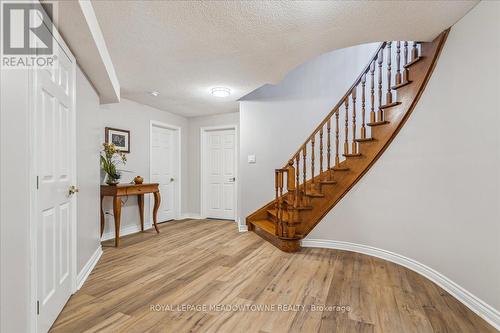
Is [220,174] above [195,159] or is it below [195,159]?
below

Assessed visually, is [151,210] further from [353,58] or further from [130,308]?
[353,58]

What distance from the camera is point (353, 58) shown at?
372 cm

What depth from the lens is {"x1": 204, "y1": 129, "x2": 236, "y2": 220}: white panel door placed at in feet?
16.5

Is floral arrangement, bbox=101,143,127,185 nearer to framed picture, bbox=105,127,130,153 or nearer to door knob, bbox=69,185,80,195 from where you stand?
framed picture, bbox=105,127,130,153

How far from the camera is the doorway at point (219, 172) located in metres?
5.01

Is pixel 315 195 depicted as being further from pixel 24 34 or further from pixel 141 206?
pixel 24 34

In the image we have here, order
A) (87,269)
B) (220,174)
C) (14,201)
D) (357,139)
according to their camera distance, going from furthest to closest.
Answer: (220,174) → (357,139) → (87,269) → (14,201)

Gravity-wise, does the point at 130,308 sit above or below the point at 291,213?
below

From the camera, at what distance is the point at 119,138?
3850 mm

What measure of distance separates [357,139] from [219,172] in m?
2.98

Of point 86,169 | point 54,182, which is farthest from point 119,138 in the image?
point 54,182

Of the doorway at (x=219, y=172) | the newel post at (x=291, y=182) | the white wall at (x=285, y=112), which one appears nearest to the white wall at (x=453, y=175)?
the newel post at (x=291, y=182)

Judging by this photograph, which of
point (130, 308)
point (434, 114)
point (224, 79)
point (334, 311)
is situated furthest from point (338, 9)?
point (130, 308)

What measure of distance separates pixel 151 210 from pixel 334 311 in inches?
143
